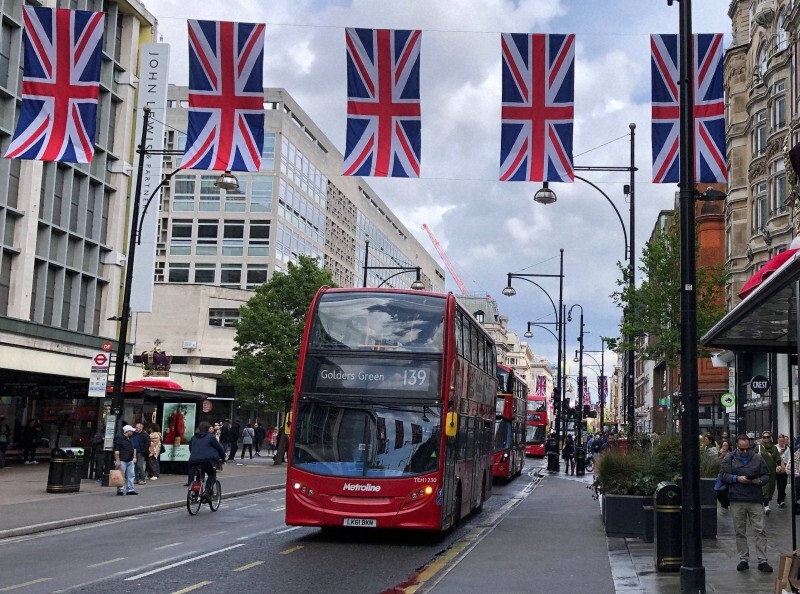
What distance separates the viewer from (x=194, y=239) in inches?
3152

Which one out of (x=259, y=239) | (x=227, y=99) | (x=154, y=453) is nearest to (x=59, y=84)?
(x=227, y=99)

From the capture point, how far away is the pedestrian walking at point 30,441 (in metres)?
37.6

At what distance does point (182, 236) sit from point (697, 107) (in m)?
67.0

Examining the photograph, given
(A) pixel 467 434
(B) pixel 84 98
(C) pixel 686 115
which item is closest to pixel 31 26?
(B) pixel 84 98

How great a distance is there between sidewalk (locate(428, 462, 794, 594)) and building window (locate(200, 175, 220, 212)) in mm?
61950

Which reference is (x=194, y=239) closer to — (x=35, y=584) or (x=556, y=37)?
(x=556, y=37)

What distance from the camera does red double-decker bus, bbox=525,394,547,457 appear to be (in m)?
63.2

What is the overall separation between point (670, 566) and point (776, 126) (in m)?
29.3

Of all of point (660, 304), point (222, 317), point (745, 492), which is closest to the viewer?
point (745, 492)

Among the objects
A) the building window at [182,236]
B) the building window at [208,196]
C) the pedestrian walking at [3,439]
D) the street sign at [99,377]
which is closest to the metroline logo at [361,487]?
the street sign at [99,377]

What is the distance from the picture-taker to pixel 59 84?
18.9 meters

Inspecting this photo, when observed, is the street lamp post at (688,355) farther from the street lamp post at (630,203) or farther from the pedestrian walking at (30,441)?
the pedestrian walking at (30,441)

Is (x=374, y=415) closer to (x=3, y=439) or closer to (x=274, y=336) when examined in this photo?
(x=3, y=439)

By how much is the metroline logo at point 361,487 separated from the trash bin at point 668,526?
4.62 meters
